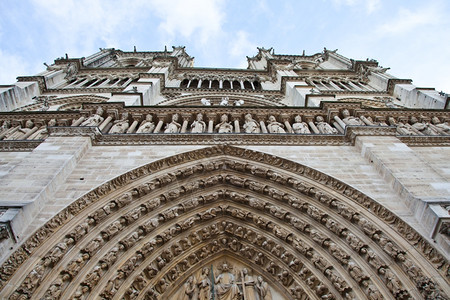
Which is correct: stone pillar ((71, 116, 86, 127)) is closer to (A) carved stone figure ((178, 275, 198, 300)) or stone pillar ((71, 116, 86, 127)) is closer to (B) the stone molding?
(B) the stone molding

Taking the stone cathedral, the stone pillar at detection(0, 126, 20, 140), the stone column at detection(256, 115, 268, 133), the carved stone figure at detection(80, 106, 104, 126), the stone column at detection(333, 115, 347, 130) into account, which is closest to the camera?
the stone cathedral

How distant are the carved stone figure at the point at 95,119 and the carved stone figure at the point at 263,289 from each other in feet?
18.7

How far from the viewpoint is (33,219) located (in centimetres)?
535

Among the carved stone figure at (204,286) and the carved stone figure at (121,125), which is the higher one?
the carved stone figure at (121,125)

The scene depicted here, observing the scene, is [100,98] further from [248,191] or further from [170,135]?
[248,191]

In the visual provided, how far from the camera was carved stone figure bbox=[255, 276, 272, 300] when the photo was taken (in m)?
6.44

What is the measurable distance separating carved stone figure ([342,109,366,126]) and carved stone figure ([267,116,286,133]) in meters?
1.79

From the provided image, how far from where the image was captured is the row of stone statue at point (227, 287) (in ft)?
21.2

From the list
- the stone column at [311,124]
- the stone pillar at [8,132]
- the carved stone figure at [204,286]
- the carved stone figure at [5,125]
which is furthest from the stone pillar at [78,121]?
the stone column at [311,124]

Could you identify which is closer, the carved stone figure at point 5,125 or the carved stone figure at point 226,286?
the carved stone figure at point 226,286

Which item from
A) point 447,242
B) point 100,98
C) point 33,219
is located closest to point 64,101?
point 100,98

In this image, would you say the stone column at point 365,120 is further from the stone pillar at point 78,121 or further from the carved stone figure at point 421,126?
the stone pillar at point 78,121

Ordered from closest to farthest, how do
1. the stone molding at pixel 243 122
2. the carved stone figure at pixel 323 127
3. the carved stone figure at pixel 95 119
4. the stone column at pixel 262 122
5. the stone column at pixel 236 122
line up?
1. the stone molding at pixel 243 122
2. the carved stone figure at pixel 95 119
3. the carved stone figure at pixel 323 127
4. the stone column at pixel 262 122
5. the stone column at pixel 236 122

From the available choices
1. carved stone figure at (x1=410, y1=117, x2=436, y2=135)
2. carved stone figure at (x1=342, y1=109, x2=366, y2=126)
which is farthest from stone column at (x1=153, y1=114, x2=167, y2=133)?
carved stone figure at (x1=410, y1=117, x2=436, y2=135)
